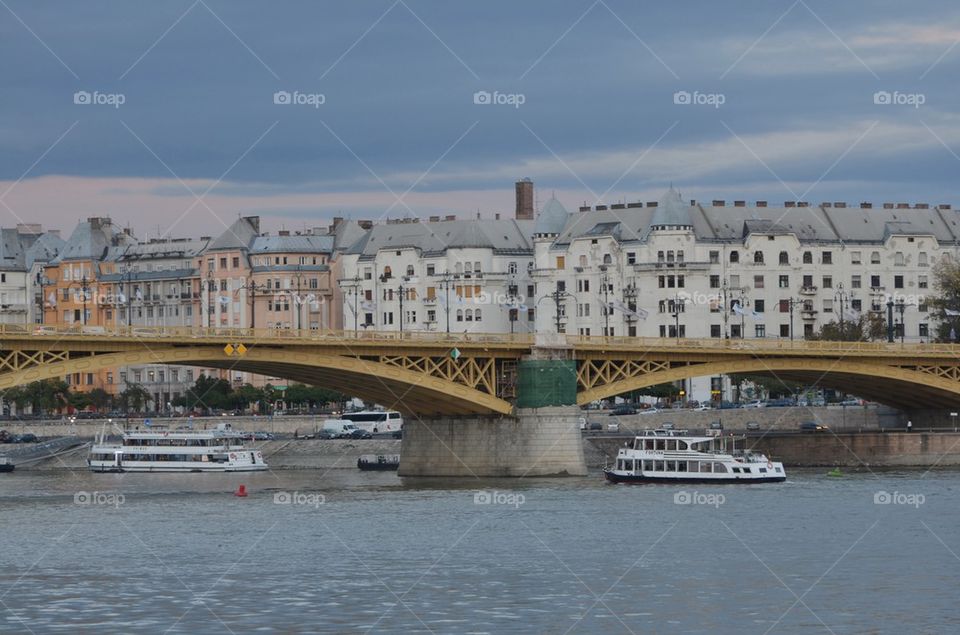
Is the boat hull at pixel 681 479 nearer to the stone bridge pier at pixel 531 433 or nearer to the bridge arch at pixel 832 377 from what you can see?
the stone bridge pier at pixel 531 433

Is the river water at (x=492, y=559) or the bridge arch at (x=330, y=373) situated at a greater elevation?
the bridge arch at (x=330, y=373)

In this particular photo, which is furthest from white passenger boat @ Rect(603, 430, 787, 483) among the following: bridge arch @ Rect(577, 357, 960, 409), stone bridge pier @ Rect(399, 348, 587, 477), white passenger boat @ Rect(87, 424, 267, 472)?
white passenger boat @ Rect(87, 424, 267, 472)

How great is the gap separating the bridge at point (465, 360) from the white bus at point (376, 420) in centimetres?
4457

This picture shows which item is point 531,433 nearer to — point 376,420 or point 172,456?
point 172,456

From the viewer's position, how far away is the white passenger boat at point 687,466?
11800 cm

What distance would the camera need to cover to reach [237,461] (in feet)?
470

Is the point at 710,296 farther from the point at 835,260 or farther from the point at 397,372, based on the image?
the point at 397,372

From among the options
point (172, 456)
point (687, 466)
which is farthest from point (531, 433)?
point (172, 456)

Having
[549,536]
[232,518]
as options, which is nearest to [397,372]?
[232,518]

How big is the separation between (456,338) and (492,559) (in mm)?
45901

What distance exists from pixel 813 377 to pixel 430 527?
46.6 meters

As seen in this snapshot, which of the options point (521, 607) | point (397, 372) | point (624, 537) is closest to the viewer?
point (521, 607)

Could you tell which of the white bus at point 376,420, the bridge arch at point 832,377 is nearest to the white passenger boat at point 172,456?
the bridge arch at point 832,377

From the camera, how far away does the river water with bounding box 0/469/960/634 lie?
63438 millimetres
